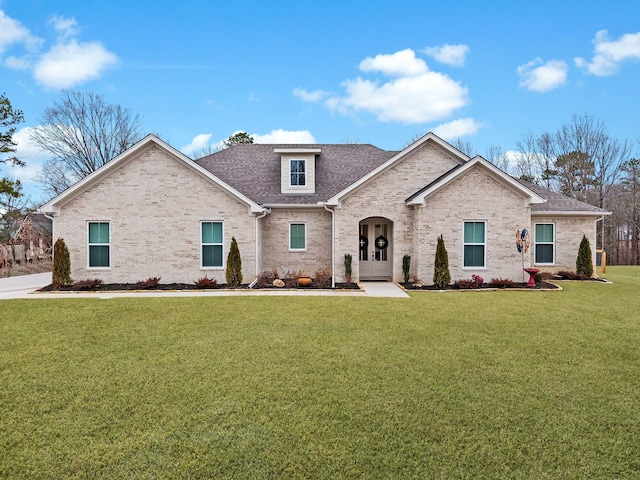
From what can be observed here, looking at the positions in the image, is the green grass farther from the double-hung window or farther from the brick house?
the brick house

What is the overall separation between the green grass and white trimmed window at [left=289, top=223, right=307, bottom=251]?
7.51 m

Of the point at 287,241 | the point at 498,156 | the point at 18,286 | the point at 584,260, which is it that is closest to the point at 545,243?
the point at 584,260

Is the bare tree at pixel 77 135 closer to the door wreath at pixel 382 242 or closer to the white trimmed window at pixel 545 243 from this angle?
the door wreath at pixel 382 242

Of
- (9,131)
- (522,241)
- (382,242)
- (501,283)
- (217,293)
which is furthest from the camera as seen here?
(9,131)

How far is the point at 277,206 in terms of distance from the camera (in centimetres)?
1608

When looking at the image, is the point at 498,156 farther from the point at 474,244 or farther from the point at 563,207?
the point at 474,244

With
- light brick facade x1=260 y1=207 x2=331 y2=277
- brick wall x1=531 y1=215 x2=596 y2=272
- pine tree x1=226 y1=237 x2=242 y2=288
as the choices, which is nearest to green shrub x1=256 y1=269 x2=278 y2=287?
light brick facade x1=260 y1=207 x2=331 y2=277

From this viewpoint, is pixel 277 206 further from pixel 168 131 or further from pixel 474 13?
pixel 168 131

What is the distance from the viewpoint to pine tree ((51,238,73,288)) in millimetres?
14023

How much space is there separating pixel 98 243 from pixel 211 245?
4495 millimetres

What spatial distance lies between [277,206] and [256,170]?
12.2 ft

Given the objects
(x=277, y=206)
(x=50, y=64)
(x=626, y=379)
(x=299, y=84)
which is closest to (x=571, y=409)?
(x=626, y=379)

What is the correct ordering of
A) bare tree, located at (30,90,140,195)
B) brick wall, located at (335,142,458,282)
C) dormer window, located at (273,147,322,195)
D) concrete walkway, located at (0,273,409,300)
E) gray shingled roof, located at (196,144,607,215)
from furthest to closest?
bare tree, located at (30,90,140,195) → dormer window, located at (273,147,322,195) → gray shingled roof, located at (196,144,607,215) → brick wall, located at (335,142,458,282) → concrete walkway, located at (0,273,409,300)

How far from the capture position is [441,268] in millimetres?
13891
